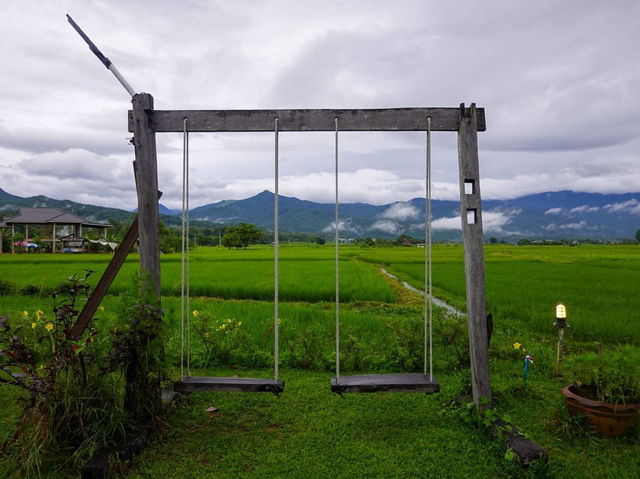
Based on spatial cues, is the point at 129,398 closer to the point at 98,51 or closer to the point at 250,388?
the point at 250,388

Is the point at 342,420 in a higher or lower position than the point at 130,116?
lower

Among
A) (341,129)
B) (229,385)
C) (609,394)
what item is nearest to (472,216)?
(341,129)

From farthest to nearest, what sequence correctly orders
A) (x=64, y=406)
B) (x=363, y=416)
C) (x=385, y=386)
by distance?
1. (x=363, y=416)
2. (x=385, y=386)
3. (x=64, y=406)

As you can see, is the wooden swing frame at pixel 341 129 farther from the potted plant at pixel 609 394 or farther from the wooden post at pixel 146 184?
the potted plant at pixel 609 394

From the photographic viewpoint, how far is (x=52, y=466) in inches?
117

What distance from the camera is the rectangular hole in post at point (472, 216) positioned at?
3.74 meters

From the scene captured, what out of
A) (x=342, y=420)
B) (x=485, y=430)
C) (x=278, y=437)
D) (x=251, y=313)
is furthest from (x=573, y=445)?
(x=251, y=313)

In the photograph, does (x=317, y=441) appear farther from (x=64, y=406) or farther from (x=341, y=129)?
(x=341, y=129)

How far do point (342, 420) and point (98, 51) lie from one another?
3.75m

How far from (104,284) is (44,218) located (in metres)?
41.8

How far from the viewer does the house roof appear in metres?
35.2

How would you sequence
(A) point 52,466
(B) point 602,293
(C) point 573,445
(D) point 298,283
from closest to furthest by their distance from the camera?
(A) point 52,466 < (C) point 573,445 < (B) point 602,293 < (D) point 298,283

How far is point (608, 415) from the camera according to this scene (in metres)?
3.44

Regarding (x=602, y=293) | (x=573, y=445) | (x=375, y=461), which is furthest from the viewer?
(x=602, y=293)
